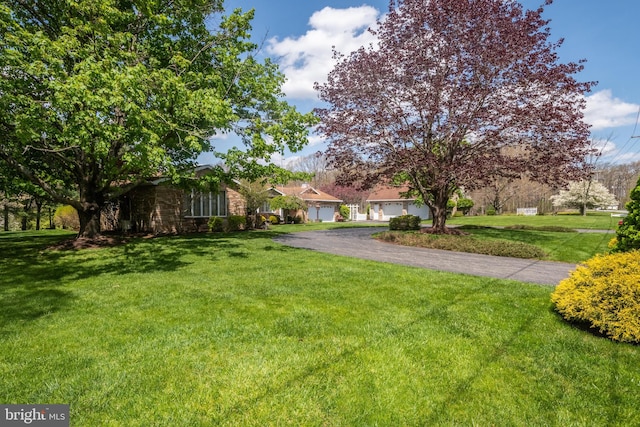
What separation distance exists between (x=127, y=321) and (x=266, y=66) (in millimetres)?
12063

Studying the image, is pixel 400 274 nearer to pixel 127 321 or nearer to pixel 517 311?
pixel 517 311

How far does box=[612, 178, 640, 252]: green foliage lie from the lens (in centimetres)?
578

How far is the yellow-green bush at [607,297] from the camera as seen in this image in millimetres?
4168

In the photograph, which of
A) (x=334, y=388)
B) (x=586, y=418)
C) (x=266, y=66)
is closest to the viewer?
(x=586, y=418)

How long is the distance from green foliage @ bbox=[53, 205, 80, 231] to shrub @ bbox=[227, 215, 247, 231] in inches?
428

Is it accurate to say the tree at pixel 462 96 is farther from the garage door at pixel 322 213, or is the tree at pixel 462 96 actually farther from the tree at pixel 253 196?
the garage door at pixel 322 213

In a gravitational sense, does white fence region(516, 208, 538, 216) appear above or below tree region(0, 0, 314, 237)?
below

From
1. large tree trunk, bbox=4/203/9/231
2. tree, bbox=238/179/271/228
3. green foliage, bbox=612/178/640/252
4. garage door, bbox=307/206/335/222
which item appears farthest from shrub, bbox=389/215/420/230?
large tree trunk, bbox=4/203/9/231

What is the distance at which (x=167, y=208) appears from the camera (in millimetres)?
18953

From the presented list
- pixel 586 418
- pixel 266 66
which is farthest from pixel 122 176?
pixel 586 418

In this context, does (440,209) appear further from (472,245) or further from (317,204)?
(317,204)

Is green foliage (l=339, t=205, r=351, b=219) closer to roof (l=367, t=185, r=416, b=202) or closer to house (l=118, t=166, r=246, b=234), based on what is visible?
roof (l=367, t=185, r=416, b=202)

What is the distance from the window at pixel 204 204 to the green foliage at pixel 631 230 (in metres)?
18.1

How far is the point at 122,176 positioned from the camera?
1382cm
